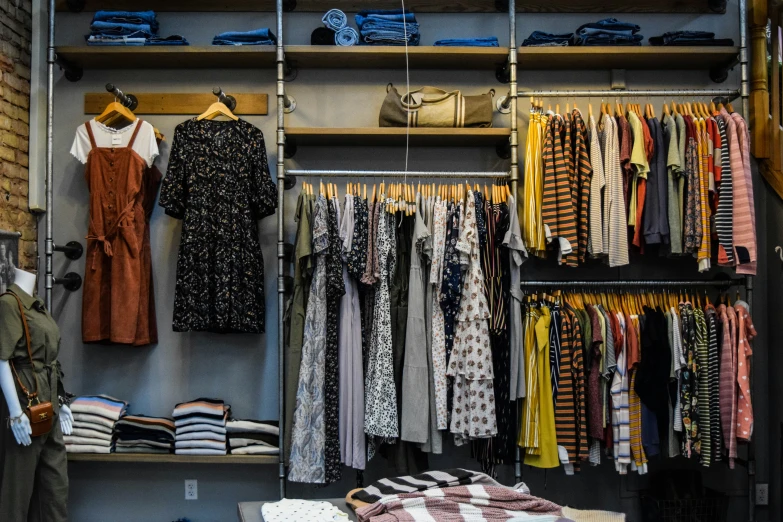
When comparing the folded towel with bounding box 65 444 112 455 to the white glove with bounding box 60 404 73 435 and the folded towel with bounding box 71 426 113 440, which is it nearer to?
the folded towel with bounding box 71 426 113 440

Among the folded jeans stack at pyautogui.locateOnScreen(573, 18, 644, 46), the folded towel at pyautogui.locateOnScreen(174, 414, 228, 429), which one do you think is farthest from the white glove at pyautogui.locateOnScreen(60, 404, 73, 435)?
the folded jeans stack at pyautogui.locateOnScreen(573, 18, 644, 46)

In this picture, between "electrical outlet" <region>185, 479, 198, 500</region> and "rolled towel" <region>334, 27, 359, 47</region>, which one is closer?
"rolled towel" <region>334, 27, 359, 47</region>

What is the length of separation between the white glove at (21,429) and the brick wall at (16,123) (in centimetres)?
111

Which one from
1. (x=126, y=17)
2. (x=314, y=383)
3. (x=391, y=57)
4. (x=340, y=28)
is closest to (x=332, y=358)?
(x=314, y=383)

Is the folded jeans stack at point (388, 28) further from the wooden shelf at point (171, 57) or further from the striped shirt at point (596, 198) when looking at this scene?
the striped shirt at point (596, 198)

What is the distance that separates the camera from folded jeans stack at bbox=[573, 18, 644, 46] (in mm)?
3502

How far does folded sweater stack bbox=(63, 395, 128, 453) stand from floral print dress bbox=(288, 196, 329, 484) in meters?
0.96

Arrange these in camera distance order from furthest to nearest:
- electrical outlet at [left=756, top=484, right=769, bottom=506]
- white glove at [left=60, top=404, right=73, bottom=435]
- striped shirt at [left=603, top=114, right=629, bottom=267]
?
electrical outlet at [left=756, top=484, right=769, bottom=506] < striped shirt at [left=603, top=114, right=629, bottom=267] < white glove at [left=60, top=404, right=73, bottom=435]

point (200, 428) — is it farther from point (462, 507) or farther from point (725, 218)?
point (725, 218)

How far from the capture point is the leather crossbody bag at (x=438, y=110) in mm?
3418

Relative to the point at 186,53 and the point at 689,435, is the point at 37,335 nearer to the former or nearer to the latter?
the point at 186,53

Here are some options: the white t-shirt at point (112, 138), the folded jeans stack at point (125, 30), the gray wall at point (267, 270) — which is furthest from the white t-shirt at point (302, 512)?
the folded jeans stack at point (125, 30)

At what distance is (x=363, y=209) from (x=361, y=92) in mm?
815

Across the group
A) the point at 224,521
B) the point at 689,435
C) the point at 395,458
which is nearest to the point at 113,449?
the point at 224,521
